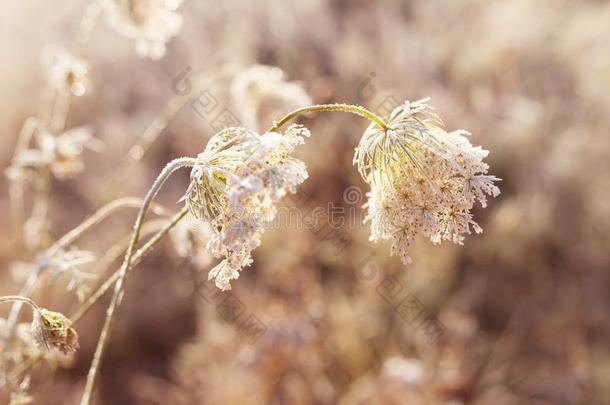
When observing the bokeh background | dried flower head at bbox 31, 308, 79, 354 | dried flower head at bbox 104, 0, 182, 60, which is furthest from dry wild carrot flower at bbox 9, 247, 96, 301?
dried flower head at bbox 104, 0, 182, 60

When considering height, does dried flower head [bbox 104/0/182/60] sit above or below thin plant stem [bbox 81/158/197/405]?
above

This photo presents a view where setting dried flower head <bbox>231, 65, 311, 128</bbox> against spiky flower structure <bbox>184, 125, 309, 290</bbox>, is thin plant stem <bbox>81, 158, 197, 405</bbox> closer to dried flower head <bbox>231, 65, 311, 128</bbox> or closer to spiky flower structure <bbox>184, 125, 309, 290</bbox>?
spiky flower structure <bbox>184, 125, 309, 290</bbox>

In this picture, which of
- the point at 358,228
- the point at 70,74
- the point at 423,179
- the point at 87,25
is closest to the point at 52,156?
the point at 70,74

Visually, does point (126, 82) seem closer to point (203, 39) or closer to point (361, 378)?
point (203, 39)

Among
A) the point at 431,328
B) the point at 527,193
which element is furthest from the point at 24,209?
the point at 527,193

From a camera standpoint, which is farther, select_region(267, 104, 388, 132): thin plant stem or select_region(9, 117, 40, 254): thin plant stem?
select_region(9, 117, 40, 254): thin plant stem

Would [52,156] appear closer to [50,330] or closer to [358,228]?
[50,330]
